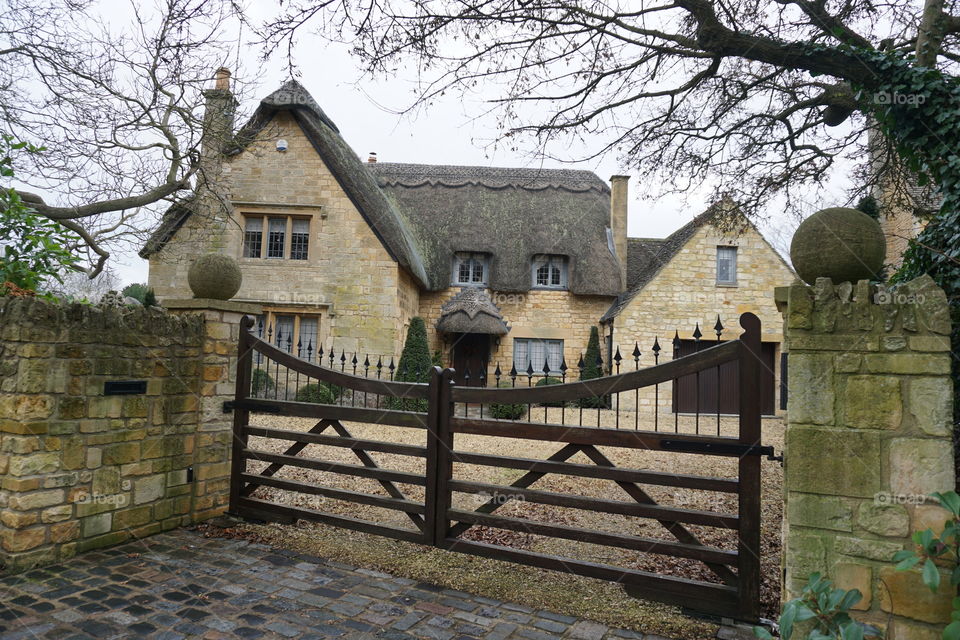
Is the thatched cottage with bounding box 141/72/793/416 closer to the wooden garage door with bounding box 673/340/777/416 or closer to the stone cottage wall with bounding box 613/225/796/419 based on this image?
the stone cottage wall with bounding box 613/225/796/419

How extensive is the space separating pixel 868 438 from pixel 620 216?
16.1 m

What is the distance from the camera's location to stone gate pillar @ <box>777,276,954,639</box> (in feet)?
8.43

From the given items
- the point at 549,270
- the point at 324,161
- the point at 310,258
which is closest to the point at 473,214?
the point at 549,270

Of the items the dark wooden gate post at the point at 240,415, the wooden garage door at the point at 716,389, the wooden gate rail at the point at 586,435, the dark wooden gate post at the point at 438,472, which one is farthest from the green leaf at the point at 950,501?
the wooden garage door at the point at 716,389

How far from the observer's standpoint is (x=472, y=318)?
52.9 ft

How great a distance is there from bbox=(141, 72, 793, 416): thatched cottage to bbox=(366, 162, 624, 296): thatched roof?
0.17ft

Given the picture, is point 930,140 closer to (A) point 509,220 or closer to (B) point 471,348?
(B) point 471,348

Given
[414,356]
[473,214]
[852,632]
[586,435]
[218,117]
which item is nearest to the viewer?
[852,632]

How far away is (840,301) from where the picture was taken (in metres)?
2.76

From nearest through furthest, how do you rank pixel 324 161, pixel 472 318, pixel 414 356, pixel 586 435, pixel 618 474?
pixel 618 474
pixel 586 435
pixel 324 161
pixel 414 356
pixel 472 318

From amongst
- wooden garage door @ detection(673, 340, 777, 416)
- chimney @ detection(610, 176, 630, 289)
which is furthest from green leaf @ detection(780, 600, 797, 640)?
chimney @ detection(610, 176, 630, 289)

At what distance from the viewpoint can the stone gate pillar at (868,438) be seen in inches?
101

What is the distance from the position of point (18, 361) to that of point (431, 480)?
3024mm

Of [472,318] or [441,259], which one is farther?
[441,259]
